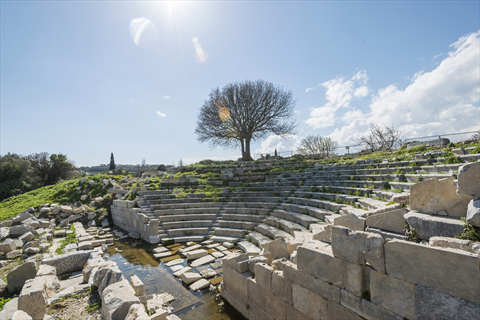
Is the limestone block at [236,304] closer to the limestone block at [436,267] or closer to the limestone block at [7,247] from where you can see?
the limestone block at [436,267]

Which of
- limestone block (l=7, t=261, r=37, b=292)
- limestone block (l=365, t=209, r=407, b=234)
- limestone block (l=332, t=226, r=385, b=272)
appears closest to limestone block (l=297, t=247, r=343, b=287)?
limestone block (l=332, t=226, r=385, b=272)

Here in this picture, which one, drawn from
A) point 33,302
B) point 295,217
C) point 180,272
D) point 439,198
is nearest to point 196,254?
point 180,272

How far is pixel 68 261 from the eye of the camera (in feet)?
21.6

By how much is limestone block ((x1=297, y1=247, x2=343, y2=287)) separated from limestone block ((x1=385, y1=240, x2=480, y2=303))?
734 millimetres

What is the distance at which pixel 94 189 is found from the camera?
57.6 feet

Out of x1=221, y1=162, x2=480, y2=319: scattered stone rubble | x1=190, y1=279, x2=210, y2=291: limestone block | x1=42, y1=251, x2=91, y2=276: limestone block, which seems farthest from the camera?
x1=42, y1=251, x2=91, y2=276: limestone block

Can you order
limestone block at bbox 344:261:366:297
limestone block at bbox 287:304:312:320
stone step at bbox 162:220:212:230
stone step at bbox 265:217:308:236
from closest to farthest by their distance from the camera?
limestone block at bbox 344:261:366:297
limestone block at bbox 287:304:312:320
stone step at bbox 265:217:308:236
stone step at bbox 162:220:212:230

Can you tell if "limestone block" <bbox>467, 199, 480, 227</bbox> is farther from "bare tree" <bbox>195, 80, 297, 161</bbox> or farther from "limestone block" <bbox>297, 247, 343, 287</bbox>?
"bare tree" <bbox>195, 80, 297, 161</bbox>

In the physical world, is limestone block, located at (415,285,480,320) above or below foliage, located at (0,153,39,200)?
below

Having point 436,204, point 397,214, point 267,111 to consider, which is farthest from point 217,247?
A: point 267,111

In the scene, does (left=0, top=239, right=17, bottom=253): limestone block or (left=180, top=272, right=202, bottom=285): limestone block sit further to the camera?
(left=0, top=239, right=17, bottom=253): limestone block

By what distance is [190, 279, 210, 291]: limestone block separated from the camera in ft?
18.9

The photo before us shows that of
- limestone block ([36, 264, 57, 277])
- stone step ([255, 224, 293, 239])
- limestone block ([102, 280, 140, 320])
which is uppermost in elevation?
limestone block ([102, 280, 140, 320])

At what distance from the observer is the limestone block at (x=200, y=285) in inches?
227
